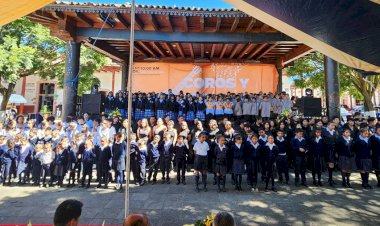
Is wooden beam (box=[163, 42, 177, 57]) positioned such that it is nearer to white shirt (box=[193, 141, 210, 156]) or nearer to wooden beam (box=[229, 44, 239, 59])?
wooden beam (box=[229, 44, 239, 59])

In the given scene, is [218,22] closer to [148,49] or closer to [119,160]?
[148,49]

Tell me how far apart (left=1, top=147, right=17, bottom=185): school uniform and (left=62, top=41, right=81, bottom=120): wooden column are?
7.75 feet

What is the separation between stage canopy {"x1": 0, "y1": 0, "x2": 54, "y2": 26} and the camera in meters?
3.22

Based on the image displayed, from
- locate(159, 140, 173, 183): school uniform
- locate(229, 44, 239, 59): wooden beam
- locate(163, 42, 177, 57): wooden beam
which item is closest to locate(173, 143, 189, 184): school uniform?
locate(159, 140, 173, 183): school uniform

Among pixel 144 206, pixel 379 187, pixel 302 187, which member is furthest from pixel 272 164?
pixel 144 206

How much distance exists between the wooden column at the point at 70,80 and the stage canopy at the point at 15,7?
6614mm

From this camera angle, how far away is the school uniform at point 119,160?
7363 millimetres

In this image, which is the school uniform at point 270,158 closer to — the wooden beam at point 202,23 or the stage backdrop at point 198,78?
the wooden beam at point 202,23

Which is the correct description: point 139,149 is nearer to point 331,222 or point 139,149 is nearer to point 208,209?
point 208,209

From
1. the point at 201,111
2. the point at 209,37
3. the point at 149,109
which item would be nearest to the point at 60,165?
the point at 149,109

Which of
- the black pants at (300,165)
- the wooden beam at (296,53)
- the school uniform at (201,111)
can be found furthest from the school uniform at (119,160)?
the wooden beam at (296,53)

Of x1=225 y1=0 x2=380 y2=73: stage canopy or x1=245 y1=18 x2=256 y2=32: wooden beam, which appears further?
x1=245 y1=18 x2=256 y2=32: wooden beam

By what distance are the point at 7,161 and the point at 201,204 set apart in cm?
634

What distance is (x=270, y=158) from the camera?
24.2 feet
